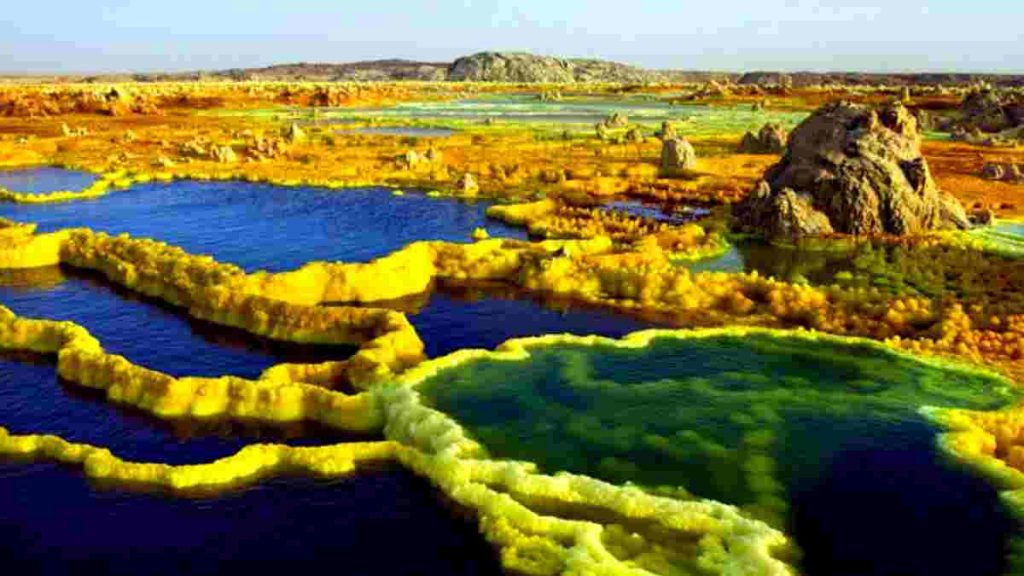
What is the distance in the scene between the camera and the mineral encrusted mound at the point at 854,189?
208ft

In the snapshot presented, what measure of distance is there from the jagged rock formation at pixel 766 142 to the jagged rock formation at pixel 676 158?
712 inches

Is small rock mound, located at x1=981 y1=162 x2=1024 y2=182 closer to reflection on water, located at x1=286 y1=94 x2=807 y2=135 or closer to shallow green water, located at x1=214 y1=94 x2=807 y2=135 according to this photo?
shallow green water, located at x1=214 y1=94 x2=807 y2=135

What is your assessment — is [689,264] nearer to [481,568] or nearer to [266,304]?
[266,304]

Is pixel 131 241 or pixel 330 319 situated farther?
pixel 131 241

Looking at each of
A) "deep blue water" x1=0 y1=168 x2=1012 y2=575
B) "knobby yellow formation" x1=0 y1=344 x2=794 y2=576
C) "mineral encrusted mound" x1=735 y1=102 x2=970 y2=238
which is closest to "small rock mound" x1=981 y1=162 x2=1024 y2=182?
"mineral encrusted mound" x1=735 y1=102 x2=970 y2=238

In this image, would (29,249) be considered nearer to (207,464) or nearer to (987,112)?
(207,464)

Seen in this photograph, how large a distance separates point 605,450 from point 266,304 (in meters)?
A: 22.0

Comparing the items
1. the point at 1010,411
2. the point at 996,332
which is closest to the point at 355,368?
the point at 1010,411

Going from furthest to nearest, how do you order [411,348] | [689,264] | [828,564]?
[689,264] → [411,348] → [828,564]

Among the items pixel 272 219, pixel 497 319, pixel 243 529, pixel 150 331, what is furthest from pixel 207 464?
pixel 272 219

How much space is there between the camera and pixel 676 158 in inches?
3629

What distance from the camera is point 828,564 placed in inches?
949

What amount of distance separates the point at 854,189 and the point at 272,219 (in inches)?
1843

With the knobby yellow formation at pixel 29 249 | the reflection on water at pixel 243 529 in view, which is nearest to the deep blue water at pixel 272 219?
the knobby yellow formation at pixel 29 249
